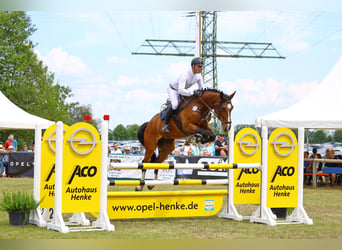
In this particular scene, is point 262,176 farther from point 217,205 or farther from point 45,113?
point 45,113

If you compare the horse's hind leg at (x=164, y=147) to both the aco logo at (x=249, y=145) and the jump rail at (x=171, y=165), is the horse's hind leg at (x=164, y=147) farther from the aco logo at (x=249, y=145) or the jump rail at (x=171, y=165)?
the jump rail at (x=171, y=165)

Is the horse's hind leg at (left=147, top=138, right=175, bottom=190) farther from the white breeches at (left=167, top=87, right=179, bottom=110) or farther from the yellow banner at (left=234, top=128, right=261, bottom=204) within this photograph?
the yellow banner at (left=234, top=128, right=261, bottom=204)

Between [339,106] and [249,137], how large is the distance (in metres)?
6.12

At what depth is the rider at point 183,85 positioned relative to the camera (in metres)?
7.60

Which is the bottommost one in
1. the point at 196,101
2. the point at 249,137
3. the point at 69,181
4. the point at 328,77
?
the point at 69,181

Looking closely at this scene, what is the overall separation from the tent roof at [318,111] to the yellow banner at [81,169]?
25.2 feet

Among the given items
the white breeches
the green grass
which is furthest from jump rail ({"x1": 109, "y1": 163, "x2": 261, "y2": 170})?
the white breeches

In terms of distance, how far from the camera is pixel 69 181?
629 cm

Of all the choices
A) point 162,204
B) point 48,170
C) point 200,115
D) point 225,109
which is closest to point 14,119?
point 48,170

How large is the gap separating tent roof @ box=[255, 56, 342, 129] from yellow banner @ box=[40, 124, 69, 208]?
758 cm

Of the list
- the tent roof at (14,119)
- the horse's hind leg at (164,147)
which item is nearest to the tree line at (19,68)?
the tent roof at (14,119)

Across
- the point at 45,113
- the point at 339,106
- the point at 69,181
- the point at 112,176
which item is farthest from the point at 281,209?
the point at 45,113

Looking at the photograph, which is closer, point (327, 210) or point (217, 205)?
point (217, 205)

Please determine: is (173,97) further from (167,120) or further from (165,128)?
(165,128)
